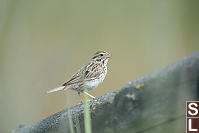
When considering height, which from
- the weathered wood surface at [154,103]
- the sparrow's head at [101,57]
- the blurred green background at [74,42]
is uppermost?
the blurred green background at [74,42]

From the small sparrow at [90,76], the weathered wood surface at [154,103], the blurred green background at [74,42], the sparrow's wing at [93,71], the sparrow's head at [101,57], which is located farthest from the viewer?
the blurred green background at [74,42]

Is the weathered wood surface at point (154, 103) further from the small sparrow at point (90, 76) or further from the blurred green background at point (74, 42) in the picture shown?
the blurred green background at point (74, 42)

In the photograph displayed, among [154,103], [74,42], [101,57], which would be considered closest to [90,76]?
[101,57]

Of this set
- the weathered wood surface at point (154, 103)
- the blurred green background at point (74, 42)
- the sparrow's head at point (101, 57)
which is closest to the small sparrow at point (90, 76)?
the sparrow's head at point (101, 57)

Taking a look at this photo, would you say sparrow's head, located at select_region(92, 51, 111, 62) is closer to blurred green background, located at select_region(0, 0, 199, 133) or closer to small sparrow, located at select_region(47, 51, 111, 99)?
small sparrow, located at select_region(47, 51, 111, 99)

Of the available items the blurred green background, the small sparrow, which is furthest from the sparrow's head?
Answer: the blurred green background

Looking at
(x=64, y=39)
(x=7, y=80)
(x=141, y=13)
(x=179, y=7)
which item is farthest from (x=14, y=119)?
(x=141, y=13)
